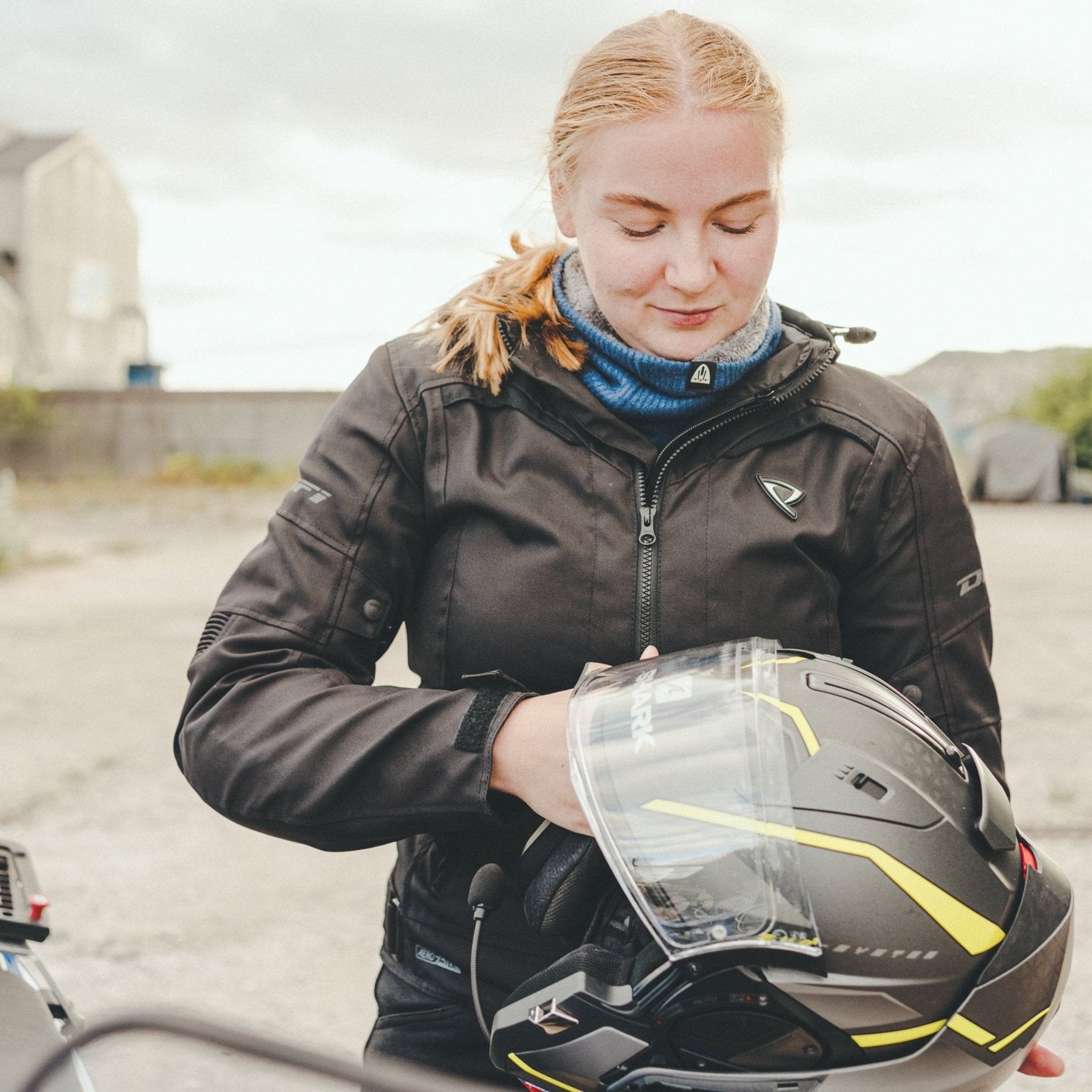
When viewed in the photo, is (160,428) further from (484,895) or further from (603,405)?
(484,895)

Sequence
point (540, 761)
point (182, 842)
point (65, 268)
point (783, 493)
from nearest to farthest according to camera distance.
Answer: point (540, 761), point (783, 493), point (182, 842), point (65, 268)

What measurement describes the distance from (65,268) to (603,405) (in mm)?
25458

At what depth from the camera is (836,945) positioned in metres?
1.12

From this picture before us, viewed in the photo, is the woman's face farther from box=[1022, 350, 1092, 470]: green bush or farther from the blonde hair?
box=[1022, 350, 1092, 470]: green bush

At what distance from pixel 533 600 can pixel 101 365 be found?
26.5 m

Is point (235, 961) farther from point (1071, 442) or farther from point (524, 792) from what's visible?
point (1071, 442)

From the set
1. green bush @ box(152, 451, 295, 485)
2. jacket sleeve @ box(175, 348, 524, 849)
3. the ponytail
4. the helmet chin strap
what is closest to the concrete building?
green bush @ box(152, 451, 295, 485)

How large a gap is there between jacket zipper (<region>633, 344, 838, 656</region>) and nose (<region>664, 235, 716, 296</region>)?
163 millimetres

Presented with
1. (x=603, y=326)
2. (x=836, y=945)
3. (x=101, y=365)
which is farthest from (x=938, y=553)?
(x=101, y=365)

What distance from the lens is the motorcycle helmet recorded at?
1.12m

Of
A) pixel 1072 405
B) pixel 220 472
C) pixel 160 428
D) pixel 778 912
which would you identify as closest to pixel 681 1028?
pixel 778 912

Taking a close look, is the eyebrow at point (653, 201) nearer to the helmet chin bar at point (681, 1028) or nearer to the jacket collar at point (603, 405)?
the jacket collar at point (603, 405)

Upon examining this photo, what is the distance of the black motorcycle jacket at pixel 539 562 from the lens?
139 cm

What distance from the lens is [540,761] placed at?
1.25 m
